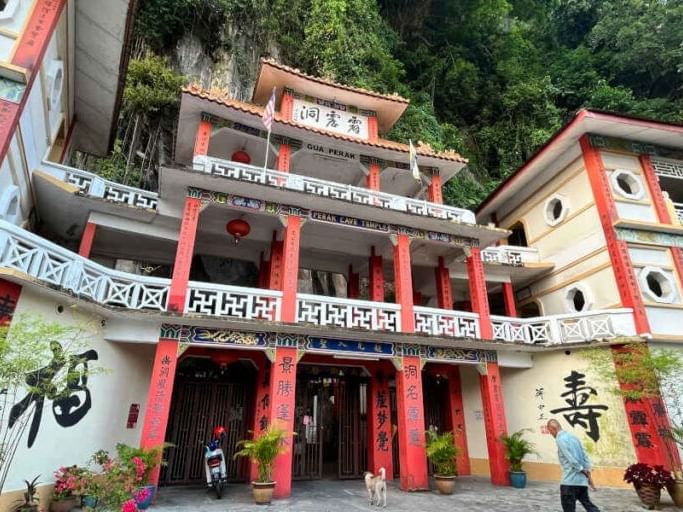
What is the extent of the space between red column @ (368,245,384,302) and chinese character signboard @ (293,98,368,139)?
3915 mm

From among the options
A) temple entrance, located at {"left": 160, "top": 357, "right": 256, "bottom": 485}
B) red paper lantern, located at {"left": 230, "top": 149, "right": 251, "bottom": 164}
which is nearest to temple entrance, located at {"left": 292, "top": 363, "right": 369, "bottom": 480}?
temple entrance, located at {"left": 160, "top": 357, "right": 256, "bottom": 485}

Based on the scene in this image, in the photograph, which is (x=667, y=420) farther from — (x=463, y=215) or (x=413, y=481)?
(x=463, y=215)

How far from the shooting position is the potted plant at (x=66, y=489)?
6203 millimetres

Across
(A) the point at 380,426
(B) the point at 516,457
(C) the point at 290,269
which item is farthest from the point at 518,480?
(C) the point at 290,269

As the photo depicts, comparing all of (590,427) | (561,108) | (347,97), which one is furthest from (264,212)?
(561,108)

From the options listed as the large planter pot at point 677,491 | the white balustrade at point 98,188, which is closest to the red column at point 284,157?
the white balustrade at point 98,188

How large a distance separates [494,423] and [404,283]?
429cm

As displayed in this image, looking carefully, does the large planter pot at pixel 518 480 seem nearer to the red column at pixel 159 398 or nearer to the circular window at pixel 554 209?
the red column at pixel 159 398

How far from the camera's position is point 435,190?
1325 cm

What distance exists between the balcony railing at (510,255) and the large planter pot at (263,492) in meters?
10.1

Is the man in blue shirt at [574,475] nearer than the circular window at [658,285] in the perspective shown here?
Yes

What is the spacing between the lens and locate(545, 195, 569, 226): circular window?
47.4ft

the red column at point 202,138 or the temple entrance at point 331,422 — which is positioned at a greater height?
the red column at point 202,138

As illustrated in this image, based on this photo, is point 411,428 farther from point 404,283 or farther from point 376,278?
point 376,278
